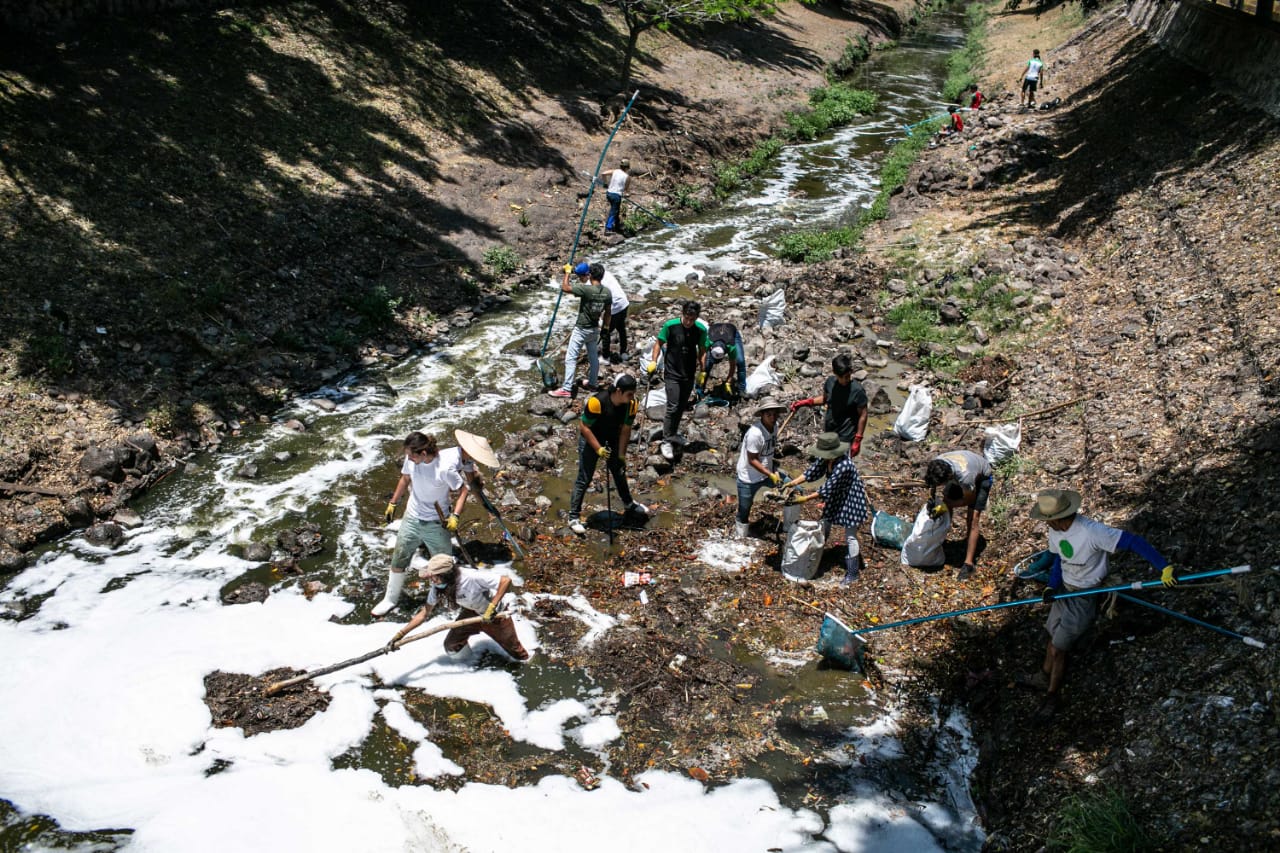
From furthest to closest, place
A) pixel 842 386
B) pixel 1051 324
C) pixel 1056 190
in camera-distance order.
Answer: pixel 1056 190
pixel 1051 324
pixel 842 386

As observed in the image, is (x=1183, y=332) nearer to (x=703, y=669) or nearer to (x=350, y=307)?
(x=703, y=669)

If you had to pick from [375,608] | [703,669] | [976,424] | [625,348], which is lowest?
[375,608]

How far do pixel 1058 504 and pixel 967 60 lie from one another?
34.7 metres

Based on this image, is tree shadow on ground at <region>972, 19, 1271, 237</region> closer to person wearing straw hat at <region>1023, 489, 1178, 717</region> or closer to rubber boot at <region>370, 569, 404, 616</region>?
person wearing straw hat at <region>1023, 489, 1178, 717</region>

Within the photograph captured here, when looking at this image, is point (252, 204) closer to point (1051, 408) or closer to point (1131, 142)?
point (1051, 408)

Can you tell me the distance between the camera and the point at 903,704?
6906 mm

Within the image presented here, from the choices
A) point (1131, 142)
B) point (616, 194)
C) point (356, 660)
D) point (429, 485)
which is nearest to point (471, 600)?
point (356, 660)

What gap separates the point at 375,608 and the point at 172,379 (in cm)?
514

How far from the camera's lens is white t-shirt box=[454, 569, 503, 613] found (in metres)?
7.09

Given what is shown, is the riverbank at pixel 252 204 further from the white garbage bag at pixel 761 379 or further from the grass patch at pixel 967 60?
the grass patch at pixel 967 60

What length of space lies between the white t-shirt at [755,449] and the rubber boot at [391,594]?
3.45 m

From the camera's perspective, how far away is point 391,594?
26.0ft

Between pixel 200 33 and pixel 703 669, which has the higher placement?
pixel 200 33

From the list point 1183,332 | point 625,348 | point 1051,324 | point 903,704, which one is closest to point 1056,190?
point 1051,324
